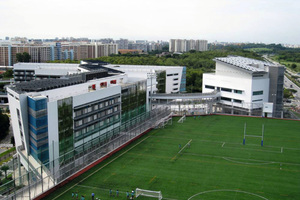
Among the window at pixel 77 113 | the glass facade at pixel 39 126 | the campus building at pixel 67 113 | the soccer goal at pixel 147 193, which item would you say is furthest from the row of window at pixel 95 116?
the soccer goal at pixel 147 193

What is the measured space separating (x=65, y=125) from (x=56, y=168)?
694cm

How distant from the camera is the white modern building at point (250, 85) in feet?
208

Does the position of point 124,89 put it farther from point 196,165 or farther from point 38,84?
point 196,165

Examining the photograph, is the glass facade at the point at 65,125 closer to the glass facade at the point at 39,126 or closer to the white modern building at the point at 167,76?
the glass facade at the point at 39,126

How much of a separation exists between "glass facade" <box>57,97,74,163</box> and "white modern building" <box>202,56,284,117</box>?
37.5 meters

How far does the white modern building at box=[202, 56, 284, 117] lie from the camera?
2501 inches

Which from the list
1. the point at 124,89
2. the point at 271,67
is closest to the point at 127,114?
the point at 124,89

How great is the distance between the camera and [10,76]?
417 feet

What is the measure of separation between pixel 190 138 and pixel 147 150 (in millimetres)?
8328

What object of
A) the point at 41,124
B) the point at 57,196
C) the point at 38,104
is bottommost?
the point at 57,196

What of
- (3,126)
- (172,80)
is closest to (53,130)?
(3,126)

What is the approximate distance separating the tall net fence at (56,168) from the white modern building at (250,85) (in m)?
22.8

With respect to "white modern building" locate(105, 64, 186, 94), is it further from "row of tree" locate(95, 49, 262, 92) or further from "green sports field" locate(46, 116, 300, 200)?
"green sports field" locate(46, 116, 300, 200)

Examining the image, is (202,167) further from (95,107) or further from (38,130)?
(38,130)
